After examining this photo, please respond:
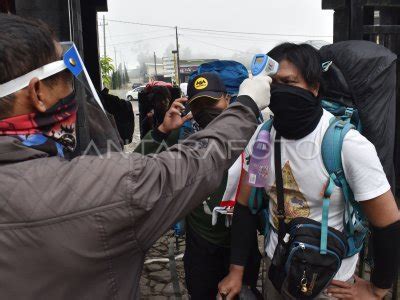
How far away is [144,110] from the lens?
5988 mm

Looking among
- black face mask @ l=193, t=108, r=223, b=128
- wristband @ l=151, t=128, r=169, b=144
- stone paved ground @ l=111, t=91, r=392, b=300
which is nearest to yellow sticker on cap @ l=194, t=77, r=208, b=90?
black face mask @ l=193, t=108, r=223, b=128

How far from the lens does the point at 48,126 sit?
1083mm

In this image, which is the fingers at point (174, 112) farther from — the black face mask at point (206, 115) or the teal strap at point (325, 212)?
the teal strap at point (325, 212)

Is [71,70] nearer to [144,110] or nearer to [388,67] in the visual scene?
[388,67]

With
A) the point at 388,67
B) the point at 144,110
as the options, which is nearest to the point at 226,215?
the point at 388,67

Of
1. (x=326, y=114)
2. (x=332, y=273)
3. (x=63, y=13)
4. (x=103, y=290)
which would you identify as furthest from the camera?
(x=63, y=13)

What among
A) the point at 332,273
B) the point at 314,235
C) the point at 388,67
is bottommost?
the point at 332,273

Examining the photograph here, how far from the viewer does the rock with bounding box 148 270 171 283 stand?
4.02 m

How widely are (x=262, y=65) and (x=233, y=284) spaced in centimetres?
116

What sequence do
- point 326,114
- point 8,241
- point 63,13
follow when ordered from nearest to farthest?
point 8,241 → point 326,114 → point 63,13

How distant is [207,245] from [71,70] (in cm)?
153

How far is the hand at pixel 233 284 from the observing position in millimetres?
1972

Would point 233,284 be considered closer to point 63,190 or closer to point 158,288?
point 63,190

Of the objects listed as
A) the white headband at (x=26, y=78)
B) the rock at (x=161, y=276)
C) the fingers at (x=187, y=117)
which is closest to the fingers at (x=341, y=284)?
the fingers at (x=187, y=117)
